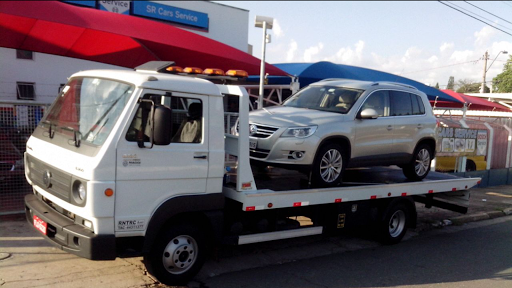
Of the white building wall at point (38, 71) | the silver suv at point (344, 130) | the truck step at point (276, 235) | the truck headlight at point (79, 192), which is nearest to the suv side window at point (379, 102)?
the silver suv at point (344, 130)

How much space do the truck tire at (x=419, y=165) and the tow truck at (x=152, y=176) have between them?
257cm

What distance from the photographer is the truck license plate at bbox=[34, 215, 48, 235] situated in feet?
15.9

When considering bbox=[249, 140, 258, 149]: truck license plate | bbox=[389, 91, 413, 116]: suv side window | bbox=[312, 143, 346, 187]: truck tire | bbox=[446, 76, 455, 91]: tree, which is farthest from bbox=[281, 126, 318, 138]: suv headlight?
bbox=[446, 76, 455, 91]: tree

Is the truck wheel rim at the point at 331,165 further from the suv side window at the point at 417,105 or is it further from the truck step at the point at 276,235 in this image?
the suv side window at the point at 417,105

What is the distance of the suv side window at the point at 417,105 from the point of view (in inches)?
322

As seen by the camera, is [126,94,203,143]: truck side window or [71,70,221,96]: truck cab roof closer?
[71,70,221,96]: truck cab roof

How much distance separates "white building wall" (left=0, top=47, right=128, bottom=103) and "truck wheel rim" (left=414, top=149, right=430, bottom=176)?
46.6 feet

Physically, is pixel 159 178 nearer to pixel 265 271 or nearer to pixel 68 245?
pixel 68 245

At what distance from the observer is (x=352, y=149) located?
695 cm

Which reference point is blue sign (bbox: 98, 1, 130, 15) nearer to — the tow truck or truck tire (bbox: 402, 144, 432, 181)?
the tow truck

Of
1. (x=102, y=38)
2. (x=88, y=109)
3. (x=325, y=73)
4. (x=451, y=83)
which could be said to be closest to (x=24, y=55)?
(x=102, y=38)

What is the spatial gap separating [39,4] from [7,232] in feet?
14.2

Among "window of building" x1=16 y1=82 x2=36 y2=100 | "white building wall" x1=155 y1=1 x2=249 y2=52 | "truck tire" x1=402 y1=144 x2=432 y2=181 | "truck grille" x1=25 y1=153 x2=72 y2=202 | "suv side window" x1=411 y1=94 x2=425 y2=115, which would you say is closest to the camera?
"truck grille" x1=25 y1=153 x2=72 y2=202

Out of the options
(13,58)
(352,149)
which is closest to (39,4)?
(352,149)
